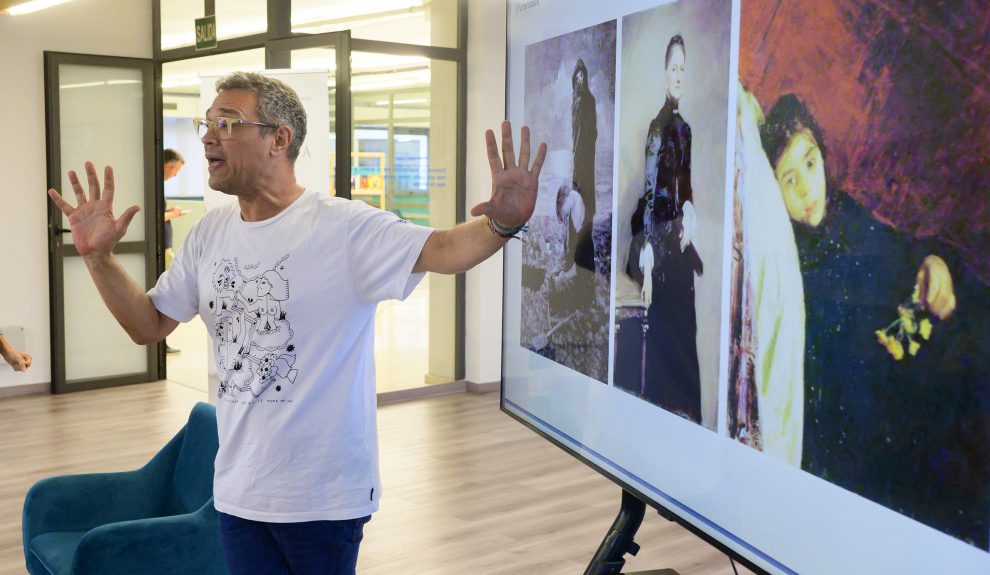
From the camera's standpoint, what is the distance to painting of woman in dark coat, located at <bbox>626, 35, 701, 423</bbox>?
1647 millimetres

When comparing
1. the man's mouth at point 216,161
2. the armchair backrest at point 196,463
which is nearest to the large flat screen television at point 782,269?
the man's mouth at point 216,161

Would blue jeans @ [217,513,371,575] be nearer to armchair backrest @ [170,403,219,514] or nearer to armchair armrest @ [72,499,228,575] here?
armchair armrest @ [72,499,228,575]

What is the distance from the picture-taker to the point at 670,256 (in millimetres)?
1697

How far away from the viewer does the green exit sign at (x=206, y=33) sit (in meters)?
7.76

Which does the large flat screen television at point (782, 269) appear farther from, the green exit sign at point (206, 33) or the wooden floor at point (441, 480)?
the green exit sign at point (206, 33)

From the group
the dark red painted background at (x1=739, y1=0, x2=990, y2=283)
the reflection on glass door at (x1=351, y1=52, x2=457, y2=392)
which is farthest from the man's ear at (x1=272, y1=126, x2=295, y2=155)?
the reflection on glass door at (x1=351, y1=52, x2=457, y2=392)

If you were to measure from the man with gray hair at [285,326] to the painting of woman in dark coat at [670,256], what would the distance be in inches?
15.7

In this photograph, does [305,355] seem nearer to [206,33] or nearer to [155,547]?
[155,547]

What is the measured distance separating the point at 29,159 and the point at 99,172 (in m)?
0.50

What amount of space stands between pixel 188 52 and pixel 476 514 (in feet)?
15.8

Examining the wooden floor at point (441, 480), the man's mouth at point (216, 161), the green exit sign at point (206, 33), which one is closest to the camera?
the man's mouth at point (216, 161)

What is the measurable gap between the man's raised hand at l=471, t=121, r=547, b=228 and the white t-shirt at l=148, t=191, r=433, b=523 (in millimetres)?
275

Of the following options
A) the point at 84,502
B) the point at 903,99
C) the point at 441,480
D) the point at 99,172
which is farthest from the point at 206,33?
the point at 903,99

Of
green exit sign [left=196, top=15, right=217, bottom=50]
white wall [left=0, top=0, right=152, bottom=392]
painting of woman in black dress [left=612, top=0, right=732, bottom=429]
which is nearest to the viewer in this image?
painting of woman in black dress [left=612, top=0, right=732, bottom=429]
